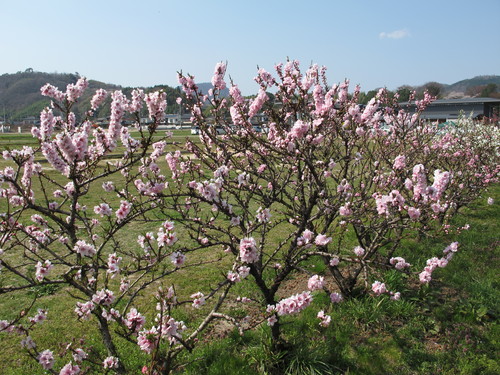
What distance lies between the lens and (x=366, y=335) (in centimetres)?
439

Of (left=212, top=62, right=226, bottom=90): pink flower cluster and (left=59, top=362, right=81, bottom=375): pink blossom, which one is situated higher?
(left=212, top=62, right=226, bottom=90): pink flower cluster

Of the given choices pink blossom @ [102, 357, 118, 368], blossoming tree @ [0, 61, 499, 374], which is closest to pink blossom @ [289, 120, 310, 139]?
blossoming tree @ [0, 61, 499, 374]

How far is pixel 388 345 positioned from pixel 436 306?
1.26 meters

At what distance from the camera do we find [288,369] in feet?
11.9

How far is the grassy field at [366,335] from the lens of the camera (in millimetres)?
3826

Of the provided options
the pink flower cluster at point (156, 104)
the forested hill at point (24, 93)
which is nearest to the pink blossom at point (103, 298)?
the pink flower cluster at point (156, 104)

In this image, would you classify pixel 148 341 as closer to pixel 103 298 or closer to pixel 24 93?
pixel 103 298

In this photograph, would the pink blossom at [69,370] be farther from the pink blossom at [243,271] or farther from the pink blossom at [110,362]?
the pink blossom at [243,271]

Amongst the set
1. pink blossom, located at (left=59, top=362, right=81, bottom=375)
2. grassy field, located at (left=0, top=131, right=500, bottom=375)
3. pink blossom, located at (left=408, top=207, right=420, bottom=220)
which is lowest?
grassy field, located at (left=0, top=131, right=500, bottom=375)

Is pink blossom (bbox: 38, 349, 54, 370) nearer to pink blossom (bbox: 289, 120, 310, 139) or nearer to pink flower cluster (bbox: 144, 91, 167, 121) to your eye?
pink flower cluster (bbox: 144, 91, 167, 121)

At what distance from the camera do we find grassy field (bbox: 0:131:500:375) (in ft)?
12.6

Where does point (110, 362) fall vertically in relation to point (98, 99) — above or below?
below

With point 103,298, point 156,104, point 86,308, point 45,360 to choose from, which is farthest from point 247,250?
point 45,360

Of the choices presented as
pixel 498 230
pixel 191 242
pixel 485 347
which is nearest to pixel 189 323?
pixel 191 242
